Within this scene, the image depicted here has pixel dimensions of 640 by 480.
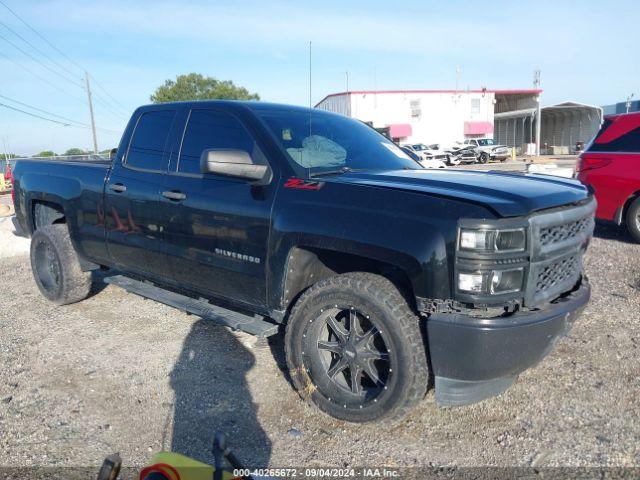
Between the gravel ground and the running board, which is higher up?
the running board

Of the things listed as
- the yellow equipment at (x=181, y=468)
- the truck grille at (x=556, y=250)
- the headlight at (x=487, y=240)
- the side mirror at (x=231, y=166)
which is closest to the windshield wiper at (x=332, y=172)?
the side mirror at (x=231, y=166)

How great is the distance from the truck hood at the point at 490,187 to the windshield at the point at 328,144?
26cm

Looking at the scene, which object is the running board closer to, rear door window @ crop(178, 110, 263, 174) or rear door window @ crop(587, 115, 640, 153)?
rear door window @ crop(178, 110, 263, 174)

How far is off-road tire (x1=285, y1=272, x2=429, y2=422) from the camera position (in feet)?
9.38

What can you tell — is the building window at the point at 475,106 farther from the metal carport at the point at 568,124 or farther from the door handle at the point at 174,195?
the door handle at the point at 174,195

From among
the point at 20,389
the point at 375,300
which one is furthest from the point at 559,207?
the point at 20,389

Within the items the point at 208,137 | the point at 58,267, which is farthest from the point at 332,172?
the point at 58,267

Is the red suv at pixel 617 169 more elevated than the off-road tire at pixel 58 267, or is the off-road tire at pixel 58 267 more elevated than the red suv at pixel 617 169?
the red suv at pixel 617 169

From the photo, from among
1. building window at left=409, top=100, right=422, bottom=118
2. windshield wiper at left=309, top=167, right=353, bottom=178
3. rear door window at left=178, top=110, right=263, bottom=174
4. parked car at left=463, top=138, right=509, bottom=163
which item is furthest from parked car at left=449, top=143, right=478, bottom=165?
windshield wiper at left=309, top=167, right=353, bottom=178

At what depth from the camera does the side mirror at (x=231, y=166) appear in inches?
130

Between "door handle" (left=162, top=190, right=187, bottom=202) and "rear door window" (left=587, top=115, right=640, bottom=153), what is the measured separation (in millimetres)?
6332

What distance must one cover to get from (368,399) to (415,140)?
49.3m

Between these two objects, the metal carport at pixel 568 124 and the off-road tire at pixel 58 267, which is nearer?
the off-road tire at pixel 58 267

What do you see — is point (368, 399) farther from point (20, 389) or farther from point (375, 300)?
point (20, 389)
